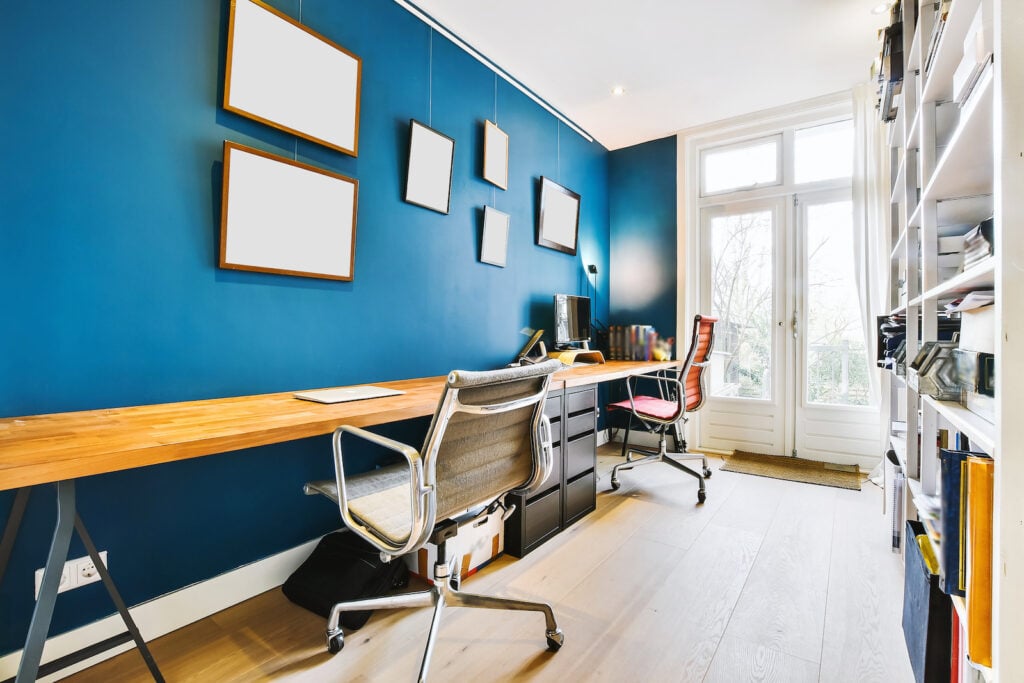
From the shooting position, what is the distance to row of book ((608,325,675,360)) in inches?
154

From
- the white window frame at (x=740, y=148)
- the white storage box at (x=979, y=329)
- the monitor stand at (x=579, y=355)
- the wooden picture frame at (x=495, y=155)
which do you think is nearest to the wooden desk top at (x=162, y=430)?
the white storage box at (x=979, y=329)

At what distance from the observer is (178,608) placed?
163 centimetres

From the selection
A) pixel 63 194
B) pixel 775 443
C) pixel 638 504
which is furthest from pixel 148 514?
pixel 775 443

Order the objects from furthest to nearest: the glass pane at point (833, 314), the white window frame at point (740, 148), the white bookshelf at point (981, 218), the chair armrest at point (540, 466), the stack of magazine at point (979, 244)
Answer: the white window frame at point (740, 148)
the glass pane at point (833, 314)
the chair armrest at point (540, 466)
the stack of magazine at point (979, 244)
the white bookshelf at point (981, 218)

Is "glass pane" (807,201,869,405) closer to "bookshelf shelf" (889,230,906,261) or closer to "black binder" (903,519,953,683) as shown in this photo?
"bookshelf shelf" (889,230,906,261)

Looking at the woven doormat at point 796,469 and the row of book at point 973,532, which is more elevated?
the row of book at point 973,532

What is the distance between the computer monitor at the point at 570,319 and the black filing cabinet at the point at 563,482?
812mm

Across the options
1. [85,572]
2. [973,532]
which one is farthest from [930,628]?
[85,572]

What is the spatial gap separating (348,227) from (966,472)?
209cm

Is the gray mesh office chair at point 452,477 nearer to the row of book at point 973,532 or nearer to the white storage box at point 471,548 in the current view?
the white storage box at point 471,548

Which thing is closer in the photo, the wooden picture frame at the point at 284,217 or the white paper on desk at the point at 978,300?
the white paper on desk at the point at 978,300

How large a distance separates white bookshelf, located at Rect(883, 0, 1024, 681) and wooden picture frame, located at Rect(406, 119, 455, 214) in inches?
78.3

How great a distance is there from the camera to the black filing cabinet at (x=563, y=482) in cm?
217

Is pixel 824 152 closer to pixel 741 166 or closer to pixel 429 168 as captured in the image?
pixel 741 166
